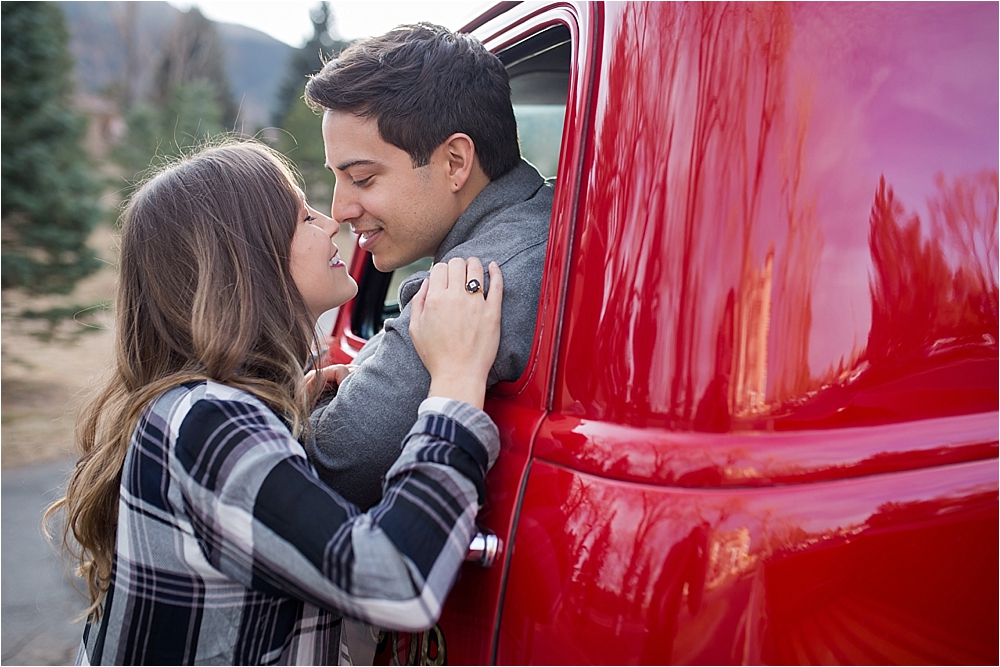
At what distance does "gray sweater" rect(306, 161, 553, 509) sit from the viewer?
1303mm

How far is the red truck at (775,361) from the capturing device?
96cm

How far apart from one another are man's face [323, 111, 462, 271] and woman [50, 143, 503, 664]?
0.11m

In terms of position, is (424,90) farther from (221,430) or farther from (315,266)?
(221,430)

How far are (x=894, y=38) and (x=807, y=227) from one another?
12.5 inches

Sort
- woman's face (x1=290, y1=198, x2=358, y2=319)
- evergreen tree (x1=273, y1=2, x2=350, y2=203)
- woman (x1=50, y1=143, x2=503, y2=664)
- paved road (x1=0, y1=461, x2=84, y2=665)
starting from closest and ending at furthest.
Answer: woman (x1=50, y1=143, x2=503, y2=664) < woman's face (x1=290, y1=198, x2=358, y2=319) < paved road (x1=0, y1=461, x2=84, y2=665) < evergreen tree (x1=273, y1=2, x2=350, y2=203)

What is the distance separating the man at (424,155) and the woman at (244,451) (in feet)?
0.41

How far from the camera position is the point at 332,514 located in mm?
1077

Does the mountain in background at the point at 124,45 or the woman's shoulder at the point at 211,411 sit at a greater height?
the mountain in background at the point at 124,45

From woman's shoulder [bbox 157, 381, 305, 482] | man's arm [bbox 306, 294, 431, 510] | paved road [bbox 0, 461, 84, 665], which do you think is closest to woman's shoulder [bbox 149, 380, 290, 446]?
woman's shoulder [bbox 157, 381, 305, 482]

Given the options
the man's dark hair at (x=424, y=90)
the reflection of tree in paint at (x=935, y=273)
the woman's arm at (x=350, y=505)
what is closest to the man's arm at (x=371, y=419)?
the woman's arm at (x=350, y=505)

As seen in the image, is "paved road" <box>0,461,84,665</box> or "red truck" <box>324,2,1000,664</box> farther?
"paved road" <box>0,461,84,665</box>

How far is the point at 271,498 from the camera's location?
1093 millimetres

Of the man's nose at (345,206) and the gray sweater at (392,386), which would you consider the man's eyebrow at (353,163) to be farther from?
the gray sweater at (392,386)

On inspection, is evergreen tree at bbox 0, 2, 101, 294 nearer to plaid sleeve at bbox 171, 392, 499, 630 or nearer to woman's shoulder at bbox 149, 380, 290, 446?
woman's shoulder at bbox 149, 380, 290, 446
